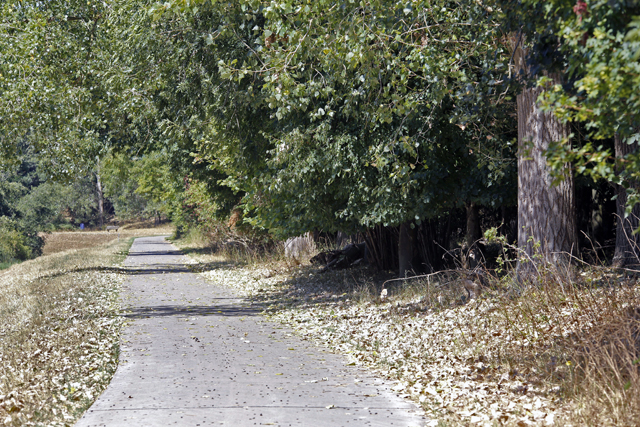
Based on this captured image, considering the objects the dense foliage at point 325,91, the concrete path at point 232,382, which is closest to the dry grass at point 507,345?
the concrete path at point 232,382

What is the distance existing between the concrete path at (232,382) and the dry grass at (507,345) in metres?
0.47

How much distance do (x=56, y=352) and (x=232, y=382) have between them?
3.02 metres

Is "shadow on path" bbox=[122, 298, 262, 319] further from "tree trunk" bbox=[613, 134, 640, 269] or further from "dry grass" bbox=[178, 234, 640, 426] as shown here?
"tree trunk" bbox=[613, 134, 640, 269]

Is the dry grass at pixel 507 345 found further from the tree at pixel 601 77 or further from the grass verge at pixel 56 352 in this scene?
the grass verge at pixel 56 352

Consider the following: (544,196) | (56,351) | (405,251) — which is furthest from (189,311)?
(544,196)

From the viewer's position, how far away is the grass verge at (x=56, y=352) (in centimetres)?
624

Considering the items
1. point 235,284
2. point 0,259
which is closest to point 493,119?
point 235,284

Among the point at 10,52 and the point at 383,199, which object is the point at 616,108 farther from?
the point at 10,52

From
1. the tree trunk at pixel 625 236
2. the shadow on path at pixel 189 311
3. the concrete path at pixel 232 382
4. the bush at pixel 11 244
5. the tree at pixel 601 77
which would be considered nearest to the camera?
the tree at pixel 601 77

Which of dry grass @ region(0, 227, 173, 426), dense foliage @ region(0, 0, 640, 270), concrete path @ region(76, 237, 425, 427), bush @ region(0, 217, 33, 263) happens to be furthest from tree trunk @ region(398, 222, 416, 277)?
bush @ region(0, 217, 33, 263)

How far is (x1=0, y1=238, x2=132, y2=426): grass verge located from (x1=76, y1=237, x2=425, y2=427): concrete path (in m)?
0.28

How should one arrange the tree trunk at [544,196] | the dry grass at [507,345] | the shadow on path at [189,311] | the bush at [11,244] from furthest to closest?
the bush at [11,244] < the shadow on path at [189,311] < the tree trunk at [544,196] < the dry grass at [507,345]

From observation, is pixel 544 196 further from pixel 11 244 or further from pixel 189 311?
pixel 11 244

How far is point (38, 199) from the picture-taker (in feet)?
196
